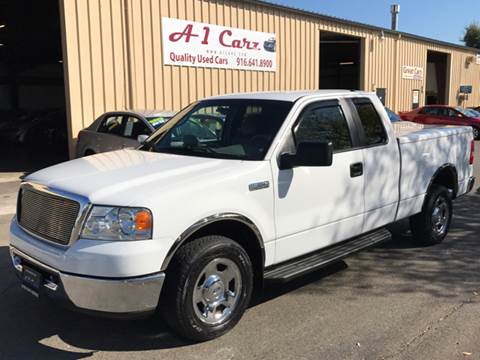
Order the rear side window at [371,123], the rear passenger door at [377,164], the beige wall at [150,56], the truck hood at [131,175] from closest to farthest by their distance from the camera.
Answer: the truck hood at [131,175] → the rear passenger door at [377,164] → the rear side window at [371,123] → the beige wall at [150,56]

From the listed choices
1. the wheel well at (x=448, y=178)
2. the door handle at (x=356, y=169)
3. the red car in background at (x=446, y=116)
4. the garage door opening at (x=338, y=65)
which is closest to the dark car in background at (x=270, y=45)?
the red car in background at (x=446, y=116)

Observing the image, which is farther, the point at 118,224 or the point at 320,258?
the point at 320,258

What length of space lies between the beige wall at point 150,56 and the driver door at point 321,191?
8.83 meters

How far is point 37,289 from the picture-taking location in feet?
11.9

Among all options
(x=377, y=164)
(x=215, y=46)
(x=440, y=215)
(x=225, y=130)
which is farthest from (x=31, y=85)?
(x=377, y=164)

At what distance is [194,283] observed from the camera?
3607mm

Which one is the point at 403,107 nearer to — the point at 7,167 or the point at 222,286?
the point at 7,167

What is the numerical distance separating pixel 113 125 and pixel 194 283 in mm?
7878

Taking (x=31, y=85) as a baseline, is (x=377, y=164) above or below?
below

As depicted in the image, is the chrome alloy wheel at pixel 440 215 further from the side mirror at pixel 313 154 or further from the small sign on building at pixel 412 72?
the small sign on building at pixel 412 72

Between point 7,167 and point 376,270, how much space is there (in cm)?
1205

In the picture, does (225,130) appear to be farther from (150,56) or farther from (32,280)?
(150,56)

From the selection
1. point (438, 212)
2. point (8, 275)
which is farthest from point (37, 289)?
point (438, 212)

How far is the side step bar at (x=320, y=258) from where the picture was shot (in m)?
4.19
